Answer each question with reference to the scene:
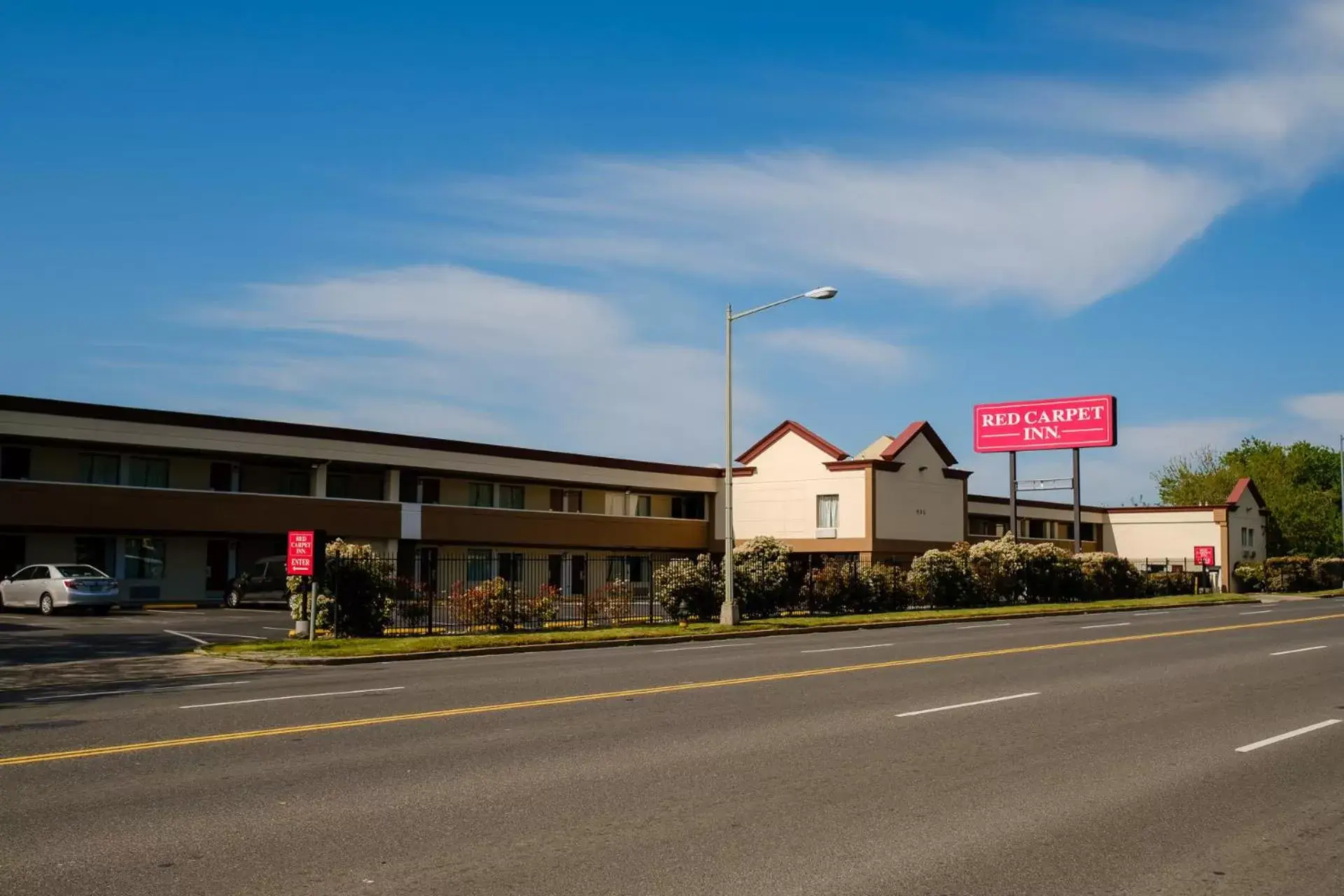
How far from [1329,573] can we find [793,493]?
130ft

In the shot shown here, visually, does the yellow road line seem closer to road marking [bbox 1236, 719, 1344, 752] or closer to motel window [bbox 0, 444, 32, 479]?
road marking [bbox 1236, 719, 1344, 752]

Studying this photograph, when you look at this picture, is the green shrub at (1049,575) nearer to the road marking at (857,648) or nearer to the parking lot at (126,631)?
the road marking at (857,648)

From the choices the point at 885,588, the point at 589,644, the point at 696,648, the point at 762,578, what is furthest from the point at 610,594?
the point at 885,588

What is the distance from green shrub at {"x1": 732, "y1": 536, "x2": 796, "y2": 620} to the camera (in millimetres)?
36594

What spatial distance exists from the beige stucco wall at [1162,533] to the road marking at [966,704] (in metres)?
66.7

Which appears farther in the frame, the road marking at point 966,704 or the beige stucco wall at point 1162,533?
the beige stucco wall at point 1162,533

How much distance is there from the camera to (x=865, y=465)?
5497 cm

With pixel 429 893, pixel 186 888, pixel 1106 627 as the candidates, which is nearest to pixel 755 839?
pixel 429 893

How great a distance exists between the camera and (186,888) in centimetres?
646

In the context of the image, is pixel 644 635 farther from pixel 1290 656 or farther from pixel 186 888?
pixel 186 888

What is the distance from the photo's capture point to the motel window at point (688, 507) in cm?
6238

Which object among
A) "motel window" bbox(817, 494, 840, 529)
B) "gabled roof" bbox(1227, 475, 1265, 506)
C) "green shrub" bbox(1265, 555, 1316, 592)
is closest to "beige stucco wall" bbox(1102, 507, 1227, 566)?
"gabled roof" bbox(1227, 475, 1265, 506)

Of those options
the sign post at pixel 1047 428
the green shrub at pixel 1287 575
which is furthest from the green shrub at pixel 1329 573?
the sign post at pixel 1047 428

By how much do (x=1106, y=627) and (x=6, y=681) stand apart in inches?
993
